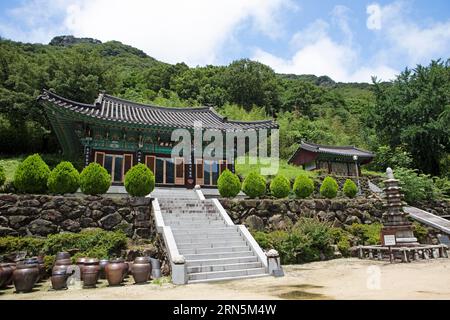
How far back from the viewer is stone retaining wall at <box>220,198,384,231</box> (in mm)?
13422

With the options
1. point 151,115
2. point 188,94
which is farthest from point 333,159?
point 188,94

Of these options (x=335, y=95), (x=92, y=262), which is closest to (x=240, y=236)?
Result: (x=92, y=262)

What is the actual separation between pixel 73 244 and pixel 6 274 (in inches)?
103

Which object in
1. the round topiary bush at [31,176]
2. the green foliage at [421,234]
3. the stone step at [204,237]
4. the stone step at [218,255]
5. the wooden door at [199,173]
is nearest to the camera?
the stone step at [218,255]

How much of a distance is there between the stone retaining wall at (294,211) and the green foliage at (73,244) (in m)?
4.94

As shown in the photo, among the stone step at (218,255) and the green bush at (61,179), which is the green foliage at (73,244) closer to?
the green bush at (61,179)

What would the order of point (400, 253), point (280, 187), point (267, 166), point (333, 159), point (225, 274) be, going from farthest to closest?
1. point (267, 166)
2. point (333, 159)
3. point (280, 187)
4. point (400, 253)
5. point (225, 274)

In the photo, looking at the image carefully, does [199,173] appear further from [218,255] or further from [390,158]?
[390,158]

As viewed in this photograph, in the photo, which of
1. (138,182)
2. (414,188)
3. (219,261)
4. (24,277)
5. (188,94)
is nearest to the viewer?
(24,277)

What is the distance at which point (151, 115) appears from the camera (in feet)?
67.4

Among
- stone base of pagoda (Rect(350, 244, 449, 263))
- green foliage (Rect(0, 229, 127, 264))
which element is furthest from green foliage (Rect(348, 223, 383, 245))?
green foliage (Rect(0, 229, 127, 264))

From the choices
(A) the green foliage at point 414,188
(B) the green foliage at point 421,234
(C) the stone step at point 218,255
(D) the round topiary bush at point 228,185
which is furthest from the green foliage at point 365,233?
(A) the green foliage at point 414,188

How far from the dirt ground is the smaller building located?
67.5 ft

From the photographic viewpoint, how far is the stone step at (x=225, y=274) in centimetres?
819
